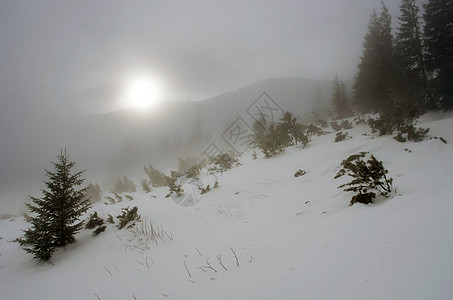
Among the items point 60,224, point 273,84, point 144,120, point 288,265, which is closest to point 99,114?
point 144,120

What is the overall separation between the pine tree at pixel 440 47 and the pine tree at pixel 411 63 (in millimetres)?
515

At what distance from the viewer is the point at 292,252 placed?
6.23 feet

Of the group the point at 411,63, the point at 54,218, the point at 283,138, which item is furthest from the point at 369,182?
the point at 411,63

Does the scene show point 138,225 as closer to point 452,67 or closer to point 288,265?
point 288,265

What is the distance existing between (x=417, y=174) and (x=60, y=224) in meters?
8.07

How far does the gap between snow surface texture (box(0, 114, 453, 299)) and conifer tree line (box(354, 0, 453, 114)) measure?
13513 millimetres

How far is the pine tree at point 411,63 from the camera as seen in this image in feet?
48.5

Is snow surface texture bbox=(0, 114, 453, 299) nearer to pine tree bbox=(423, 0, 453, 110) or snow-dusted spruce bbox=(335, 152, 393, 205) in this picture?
snow-dusted spruce bbox=(335, 152, 393, 205)

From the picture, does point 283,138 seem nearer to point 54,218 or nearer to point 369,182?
point 369,182

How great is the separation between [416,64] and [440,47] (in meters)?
1.71

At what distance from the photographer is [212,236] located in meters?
3.27

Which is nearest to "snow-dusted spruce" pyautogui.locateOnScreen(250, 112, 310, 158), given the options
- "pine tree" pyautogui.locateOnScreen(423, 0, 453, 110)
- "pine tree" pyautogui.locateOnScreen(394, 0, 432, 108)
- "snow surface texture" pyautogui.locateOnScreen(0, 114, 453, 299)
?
"snow surface texture" pyautogui.locateOnScreen(0, 114, 453, 299)

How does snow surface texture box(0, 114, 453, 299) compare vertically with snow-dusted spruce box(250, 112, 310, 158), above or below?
below

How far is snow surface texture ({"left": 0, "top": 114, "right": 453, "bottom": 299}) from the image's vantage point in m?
1.22
